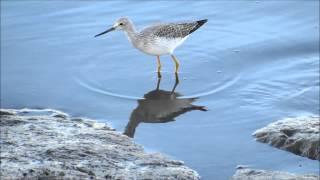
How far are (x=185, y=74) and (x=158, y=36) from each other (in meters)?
0.58

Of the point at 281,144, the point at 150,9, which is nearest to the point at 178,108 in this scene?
the point at 281,144

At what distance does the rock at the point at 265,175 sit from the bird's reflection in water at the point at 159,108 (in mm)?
1602

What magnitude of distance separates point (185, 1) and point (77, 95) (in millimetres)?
3351

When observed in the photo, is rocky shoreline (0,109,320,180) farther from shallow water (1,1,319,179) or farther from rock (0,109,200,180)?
shallow water (1,1,319,179)

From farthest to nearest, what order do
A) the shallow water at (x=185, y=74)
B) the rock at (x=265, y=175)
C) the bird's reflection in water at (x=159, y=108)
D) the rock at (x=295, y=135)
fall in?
1. the bird's reflection in water at (x=159, y=108)
2. the shallow water at (x=185, y=74)
3. the rock at (x=295, y=135)
4. the rock at (x=265, y=175)

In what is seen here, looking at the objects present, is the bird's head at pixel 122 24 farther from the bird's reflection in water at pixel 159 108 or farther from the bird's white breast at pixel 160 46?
the bird's reflection in water at pixel 159 108

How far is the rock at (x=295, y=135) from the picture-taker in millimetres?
6266

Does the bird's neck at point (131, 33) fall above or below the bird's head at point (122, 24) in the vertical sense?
below

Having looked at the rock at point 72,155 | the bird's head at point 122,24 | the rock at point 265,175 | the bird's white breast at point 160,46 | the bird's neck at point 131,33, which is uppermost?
the bird's head at point 122,24

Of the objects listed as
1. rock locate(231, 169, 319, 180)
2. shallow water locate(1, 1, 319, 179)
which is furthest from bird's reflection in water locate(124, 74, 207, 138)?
rock locate(231, 169, 319, 180)

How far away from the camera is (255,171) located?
221 inches

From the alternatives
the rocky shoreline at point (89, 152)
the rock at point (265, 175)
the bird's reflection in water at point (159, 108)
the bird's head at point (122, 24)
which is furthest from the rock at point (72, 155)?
the bird's head at point (122, 24)

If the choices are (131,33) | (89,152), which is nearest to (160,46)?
(131,33)

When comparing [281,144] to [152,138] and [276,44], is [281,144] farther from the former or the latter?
[276,44]
